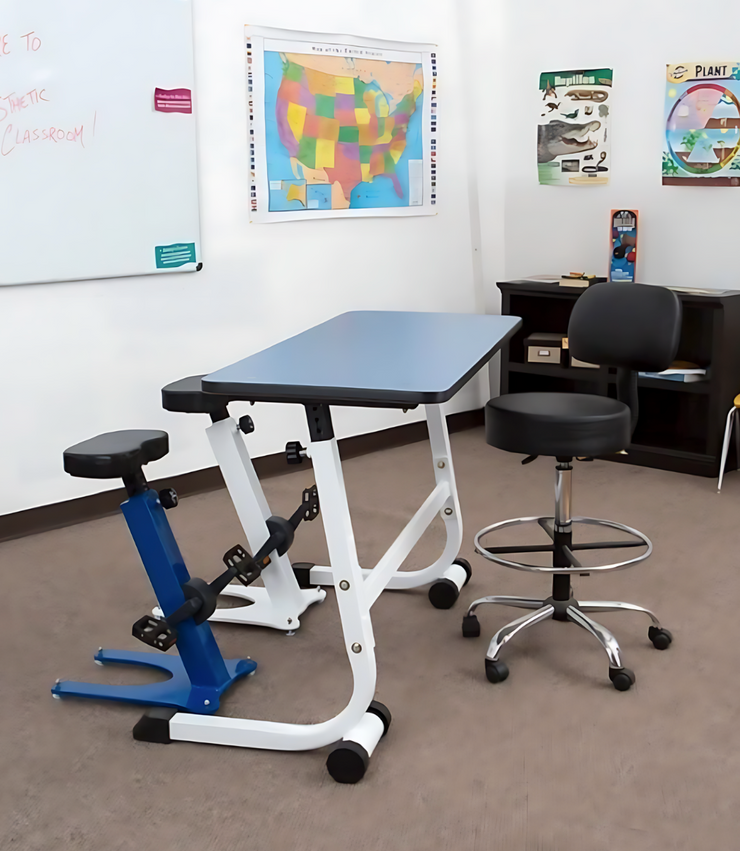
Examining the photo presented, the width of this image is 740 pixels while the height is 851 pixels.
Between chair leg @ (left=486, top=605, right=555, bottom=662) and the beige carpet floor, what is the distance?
3.4 inches

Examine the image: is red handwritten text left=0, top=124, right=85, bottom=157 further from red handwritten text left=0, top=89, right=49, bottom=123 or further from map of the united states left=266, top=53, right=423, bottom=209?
map of the united states left=266, top=53, right=423, bottom=209

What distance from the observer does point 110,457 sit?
2.18 m

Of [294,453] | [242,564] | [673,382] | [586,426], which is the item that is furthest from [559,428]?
[673,382]

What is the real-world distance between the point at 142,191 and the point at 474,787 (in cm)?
266

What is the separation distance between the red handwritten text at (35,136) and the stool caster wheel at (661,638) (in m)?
2.65

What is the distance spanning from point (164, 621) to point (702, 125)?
10.9 feet

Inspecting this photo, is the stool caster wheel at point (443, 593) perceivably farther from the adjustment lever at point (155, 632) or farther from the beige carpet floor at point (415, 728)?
the adjustment lever at point (155, 632)

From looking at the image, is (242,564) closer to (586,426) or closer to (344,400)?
(344,400)

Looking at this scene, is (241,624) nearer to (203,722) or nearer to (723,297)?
(203,722)

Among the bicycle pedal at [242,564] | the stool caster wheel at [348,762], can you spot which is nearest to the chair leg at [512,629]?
the stool caster wheel at [348,762]

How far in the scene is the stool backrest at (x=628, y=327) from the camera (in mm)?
2641

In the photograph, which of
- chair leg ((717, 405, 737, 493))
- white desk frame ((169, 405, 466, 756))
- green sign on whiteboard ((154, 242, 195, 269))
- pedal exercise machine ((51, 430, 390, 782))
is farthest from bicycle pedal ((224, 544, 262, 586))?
chair leg ((717, 405, 737, 493))

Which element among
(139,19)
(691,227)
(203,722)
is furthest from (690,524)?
(139,19)

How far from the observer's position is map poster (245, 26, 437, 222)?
4109 mm
